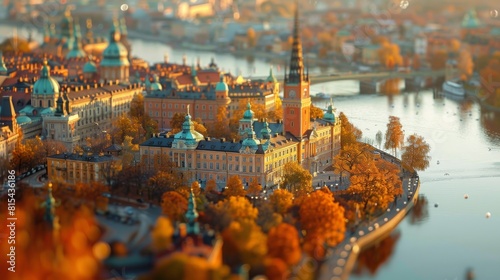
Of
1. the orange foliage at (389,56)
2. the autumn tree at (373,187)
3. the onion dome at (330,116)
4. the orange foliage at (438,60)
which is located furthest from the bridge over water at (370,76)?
the autumn tree at (373,187)

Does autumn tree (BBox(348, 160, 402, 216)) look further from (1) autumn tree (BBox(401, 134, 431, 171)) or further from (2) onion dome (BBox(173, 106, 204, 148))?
(2) onion dome (BBox(173, 106, 204, 148))

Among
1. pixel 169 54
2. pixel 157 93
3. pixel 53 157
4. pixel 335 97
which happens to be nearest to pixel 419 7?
pixel 169 54

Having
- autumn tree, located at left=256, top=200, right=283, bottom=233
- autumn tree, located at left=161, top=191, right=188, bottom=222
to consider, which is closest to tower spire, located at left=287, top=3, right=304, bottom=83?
autumn tree, located at left=256, top=200, right=283, bottom=233

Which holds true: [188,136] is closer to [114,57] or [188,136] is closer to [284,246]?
[284,246]

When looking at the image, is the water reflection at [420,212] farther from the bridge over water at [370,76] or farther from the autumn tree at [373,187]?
the bridge over water at [370,76]

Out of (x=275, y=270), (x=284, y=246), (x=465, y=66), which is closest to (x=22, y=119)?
(x=284, y=246)

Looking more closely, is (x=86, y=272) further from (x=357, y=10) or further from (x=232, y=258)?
(x=357, y=10)
